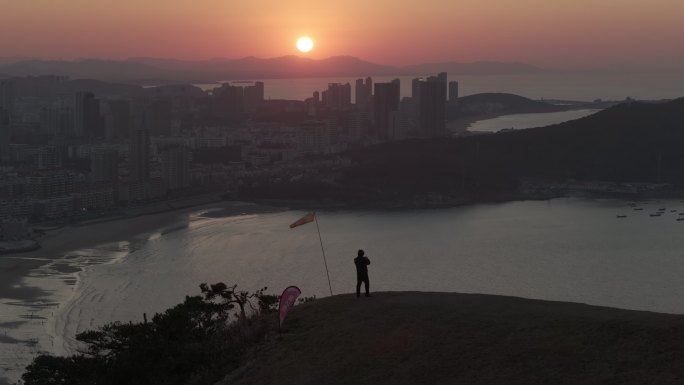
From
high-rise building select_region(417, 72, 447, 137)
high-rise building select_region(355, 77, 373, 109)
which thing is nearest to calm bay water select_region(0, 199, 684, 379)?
high-rise building select_region(417, 72, 447, 137)

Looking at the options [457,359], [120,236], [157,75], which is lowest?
[120,236]

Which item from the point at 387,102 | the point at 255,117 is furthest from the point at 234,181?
the point at 255,117

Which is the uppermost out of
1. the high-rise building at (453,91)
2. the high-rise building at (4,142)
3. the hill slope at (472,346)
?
the high-rise building at (453,91)

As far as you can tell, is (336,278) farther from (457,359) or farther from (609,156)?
(609,156)

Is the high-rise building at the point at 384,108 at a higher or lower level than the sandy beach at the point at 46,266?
higher

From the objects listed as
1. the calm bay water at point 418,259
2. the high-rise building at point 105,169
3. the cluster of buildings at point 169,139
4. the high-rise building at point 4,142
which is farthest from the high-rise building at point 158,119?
the calm bay water at point 418,259

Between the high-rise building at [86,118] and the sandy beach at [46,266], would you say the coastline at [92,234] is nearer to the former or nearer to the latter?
the sandy beach at [46,266]
